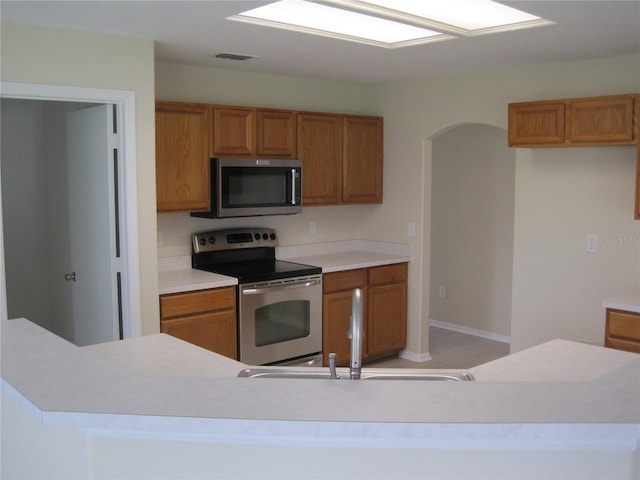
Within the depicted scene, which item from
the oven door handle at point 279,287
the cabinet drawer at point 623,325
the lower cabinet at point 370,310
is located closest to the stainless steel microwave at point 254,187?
the oven door handle at point 279,287

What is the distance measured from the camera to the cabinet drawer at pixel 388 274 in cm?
530

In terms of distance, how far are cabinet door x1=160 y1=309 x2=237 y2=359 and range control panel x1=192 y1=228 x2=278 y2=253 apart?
0.68m

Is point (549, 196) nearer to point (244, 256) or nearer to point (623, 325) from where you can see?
point (623, 325)

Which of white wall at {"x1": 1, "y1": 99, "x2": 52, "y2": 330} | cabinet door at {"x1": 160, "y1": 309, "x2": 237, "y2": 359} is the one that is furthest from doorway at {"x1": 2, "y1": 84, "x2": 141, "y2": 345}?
cabinet door at {"x1": 160, "y1": 309, "x2": 237, "y2": 359}

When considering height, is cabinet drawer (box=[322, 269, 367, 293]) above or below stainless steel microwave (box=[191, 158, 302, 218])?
below

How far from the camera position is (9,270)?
14.8 ft

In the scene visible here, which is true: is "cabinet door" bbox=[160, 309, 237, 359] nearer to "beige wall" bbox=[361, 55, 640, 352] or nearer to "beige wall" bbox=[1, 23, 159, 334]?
"beige wall" bbox=[1, 23, 159, 334]

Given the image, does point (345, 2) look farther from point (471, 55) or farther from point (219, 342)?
point (219, 342)

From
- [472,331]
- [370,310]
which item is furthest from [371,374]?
[472,331]

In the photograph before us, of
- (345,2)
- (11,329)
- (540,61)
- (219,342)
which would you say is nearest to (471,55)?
(540,61)

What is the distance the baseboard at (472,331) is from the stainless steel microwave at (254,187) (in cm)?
245

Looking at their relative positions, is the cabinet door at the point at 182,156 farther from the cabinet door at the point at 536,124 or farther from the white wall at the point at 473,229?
the white wall at the point at 473,229

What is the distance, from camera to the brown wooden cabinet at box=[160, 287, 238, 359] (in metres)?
4.09

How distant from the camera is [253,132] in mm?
4746
